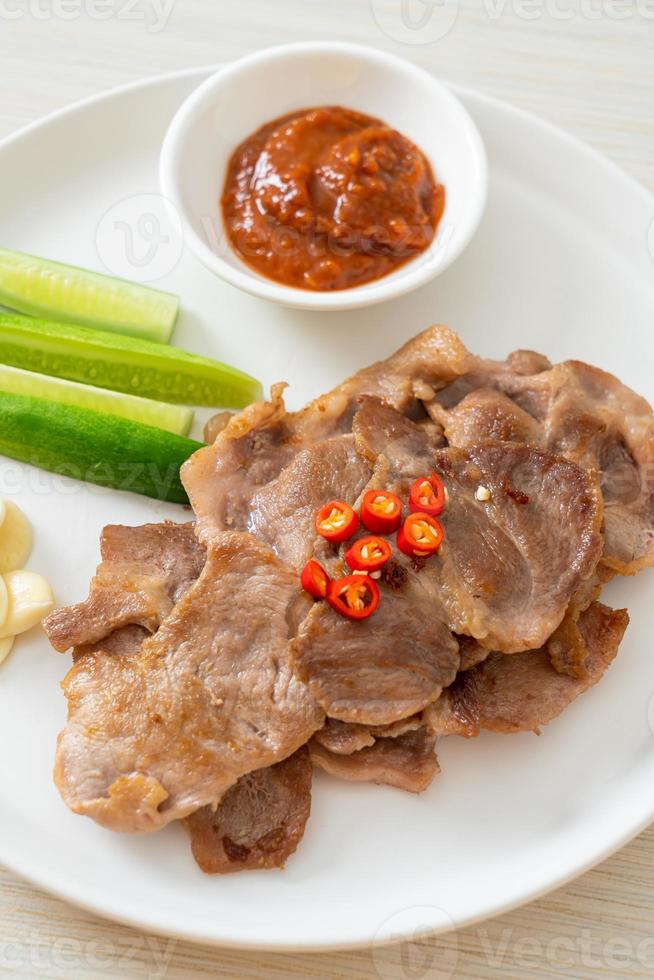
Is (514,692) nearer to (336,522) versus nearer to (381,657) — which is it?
(381,657)

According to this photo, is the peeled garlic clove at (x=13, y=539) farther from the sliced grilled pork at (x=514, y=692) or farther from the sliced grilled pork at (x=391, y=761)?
the sliced grilled pork at (x=514, y=692)

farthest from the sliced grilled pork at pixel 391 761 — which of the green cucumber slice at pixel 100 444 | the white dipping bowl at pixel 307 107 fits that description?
the white dipping bowl at pixel 307 107

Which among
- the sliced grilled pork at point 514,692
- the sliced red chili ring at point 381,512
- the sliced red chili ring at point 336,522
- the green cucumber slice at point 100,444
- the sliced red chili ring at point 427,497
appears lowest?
the green cucumber slice at point 100,444

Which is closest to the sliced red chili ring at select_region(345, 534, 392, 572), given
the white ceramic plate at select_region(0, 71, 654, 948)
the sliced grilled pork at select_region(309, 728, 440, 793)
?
the sliced grilled pork at select_region(309, 728, 440, 793)

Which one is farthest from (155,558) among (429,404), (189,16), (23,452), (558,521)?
(189,16)

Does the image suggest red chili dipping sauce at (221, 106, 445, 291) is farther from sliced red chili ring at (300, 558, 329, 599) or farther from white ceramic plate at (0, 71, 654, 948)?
sliced red chili ring at (300, 558, 329, 599)

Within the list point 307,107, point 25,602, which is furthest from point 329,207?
point 25,602

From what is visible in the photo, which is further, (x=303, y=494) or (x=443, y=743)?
(x=443, y=743)
